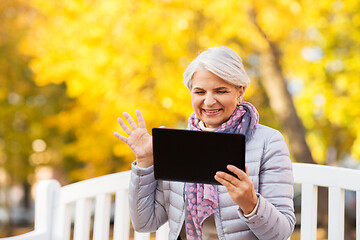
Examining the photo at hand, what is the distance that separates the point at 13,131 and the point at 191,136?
32.2 ft

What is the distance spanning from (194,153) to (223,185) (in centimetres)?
17

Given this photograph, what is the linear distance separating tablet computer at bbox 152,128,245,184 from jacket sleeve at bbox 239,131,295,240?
7.4 inches

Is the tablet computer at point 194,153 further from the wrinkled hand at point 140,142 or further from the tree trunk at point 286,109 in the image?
the tree trunk at point 286,109

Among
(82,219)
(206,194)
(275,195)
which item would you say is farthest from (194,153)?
(82,219)

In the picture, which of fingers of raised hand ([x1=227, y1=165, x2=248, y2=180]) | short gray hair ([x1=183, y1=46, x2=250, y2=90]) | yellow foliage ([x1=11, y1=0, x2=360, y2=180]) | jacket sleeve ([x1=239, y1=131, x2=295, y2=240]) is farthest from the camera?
yellow foliage ([x1=11, y1=0, x2=360, y2=180])

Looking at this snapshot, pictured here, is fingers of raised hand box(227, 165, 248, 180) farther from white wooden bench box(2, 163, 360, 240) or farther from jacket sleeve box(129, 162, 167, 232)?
white wooden bench box(2, 163, 360, 240)

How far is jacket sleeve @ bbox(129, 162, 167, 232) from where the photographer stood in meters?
1.97

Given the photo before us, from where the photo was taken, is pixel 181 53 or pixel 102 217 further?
pixel 181 53

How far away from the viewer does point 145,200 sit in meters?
2.02

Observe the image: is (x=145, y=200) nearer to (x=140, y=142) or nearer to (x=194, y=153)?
(x=140, y=142)

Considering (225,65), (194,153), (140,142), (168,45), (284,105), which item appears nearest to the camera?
(194,153)

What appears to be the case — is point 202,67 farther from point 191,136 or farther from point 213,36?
point 213,36

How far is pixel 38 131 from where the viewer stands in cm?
1110

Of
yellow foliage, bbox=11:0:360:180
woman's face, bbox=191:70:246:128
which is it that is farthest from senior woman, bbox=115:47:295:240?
yellow foliage, bbox=11:0:360:180
